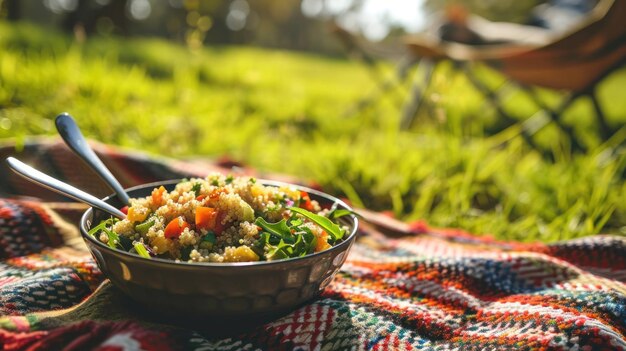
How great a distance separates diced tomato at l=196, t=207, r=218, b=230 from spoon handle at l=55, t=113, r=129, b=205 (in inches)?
13.6

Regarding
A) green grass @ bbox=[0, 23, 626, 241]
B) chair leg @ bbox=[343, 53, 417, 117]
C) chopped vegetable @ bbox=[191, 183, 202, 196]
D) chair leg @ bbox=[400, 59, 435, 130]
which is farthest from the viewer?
chair leg @ bbox=[343, 53, 417, 117]

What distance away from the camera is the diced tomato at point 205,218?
1161 millimetres

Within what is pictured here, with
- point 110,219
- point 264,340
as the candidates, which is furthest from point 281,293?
point 110,219

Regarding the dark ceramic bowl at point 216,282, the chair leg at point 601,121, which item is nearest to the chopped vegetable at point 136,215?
the dark ceramic bowl at point 216,282

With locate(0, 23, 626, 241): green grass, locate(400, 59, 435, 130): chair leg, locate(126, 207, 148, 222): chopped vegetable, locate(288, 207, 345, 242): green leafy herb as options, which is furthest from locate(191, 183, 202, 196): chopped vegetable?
locate(400, 59, 435, 130): chair leg

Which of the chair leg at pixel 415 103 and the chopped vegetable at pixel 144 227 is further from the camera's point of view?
the chair leg at pixel 415 103

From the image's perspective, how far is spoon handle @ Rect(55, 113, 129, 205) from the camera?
4.66ft

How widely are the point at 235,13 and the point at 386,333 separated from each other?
79.0ft

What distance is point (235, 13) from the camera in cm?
2391

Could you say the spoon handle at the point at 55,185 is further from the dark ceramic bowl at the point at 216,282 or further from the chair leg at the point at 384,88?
the chair leg at the point at 384,88

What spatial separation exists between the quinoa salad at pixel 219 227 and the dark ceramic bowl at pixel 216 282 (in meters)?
0.05

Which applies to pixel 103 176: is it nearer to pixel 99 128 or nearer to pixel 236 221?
pixel 236 221

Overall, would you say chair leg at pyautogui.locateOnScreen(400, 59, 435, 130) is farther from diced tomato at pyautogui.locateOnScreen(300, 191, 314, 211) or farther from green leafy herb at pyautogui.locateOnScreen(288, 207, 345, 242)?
green leafy herb at pyautogui.locateOnScreen(288, 207, 345, 242)

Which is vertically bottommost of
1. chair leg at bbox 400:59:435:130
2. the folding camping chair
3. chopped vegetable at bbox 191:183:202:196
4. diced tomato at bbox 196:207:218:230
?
diced tomato at bbox 196:207:218:230
